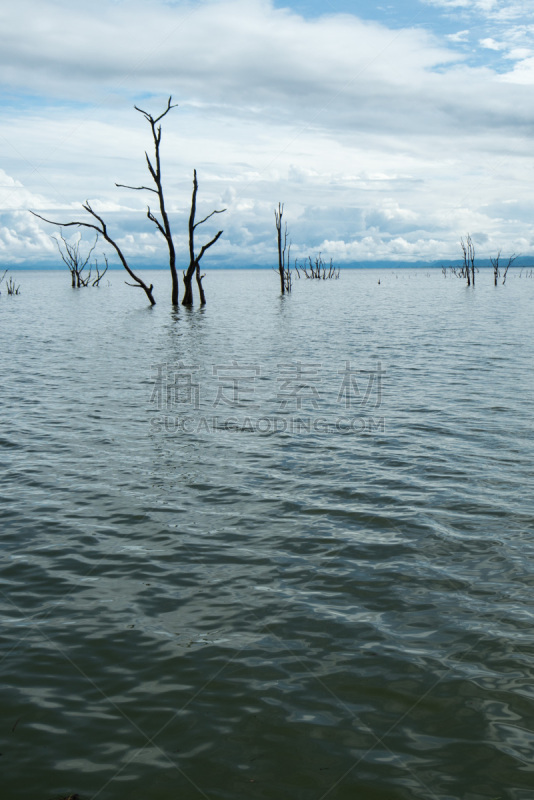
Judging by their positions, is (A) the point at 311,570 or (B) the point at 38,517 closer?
(A) the point at 311,570

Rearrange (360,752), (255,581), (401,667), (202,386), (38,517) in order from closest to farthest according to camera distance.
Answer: (360,752)
(401,667)
(255,581)
(38,517)
(202,386)

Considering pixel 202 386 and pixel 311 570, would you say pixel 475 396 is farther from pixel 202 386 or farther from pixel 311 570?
pixel 311 570

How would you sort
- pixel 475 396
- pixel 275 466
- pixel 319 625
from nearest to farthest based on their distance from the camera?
1. pixel 319 625
2. pixel 275 466
3. pixel 475 396

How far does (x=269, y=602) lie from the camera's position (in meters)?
4.67

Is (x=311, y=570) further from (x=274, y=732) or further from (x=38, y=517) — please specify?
(x=38, y=517)

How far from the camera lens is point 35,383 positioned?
14328 millimetres

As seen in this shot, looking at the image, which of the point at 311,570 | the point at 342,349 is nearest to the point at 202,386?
the point at 342,349

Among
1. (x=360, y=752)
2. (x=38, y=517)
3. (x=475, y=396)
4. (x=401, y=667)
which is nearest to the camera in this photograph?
(x=360, y=752)

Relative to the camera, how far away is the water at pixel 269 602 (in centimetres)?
318

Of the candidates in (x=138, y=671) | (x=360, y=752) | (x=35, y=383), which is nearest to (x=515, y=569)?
(x=360, y=752)

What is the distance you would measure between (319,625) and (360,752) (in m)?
1.18

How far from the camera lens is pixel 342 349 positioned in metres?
20.6

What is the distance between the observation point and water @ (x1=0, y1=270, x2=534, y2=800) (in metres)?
3.18

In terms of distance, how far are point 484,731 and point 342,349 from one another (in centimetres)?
1764
